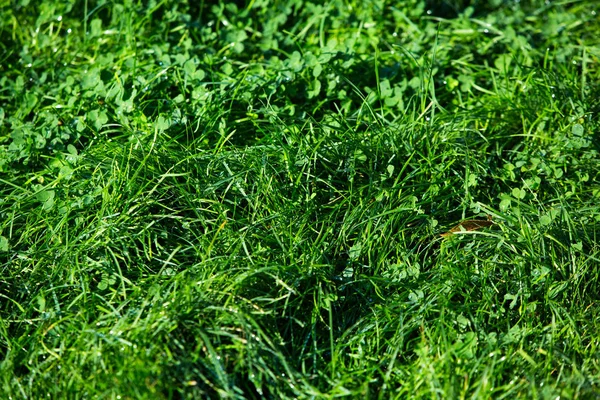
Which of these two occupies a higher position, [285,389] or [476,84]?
[476,84]

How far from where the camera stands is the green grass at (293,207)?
7.45ft

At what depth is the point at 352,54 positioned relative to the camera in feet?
11.0

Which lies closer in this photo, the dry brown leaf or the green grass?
the green grass

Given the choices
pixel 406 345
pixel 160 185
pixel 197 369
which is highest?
pixel 160 185

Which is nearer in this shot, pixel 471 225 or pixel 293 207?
pixel 293 207

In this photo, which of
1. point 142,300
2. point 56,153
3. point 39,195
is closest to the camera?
point 142,300

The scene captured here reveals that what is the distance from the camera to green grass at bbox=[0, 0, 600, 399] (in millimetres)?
2271

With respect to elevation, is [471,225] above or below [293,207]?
below

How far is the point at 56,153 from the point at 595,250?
219 cm

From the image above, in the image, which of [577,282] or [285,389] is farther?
[577,282]

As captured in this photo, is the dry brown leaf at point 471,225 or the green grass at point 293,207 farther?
the dry brown leaf at point 471,225

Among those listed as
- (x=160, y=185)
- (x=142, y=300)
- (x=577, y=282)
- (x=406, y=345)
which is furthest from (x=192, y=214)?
(x=577, y=282)

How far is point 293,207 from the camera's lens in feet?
8.96

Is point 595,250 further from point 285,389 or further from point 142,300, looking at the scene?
point 142,300
